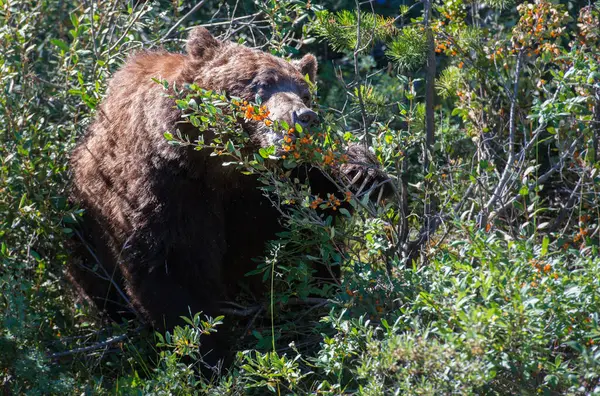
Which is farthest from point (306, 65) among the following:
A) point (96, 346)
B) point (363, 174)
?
point (96, 346)

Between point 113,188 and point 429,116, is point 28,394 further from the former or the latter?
Answer: point 429,116

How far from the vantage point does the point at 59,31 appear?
7.75 meters

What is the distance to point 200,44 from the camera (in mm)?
5695

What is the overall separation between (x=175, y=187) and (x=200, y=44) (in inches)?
40.2

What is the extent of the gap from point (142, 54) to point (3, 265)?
177 centimetres

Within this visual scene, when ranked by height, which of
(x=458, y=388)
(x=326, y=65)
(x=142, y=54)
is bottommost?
(x=326, y=65)

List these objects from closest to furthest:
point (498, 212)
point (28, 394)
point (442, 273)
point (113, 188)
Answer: point (442, 273), point (28, 394), point (498, 212), point (113, 188)

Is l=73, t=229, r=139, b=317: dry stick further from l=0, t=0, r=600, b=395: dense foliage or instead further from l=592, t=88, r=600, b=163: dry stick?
l=592, t=88, r=600, b=163: dry stick

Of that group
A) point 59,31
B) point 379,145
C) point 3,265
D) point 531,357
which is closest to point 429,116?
point 379,145

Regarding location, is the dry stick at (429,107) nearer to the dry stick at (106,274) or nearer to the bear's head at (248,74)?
the bear's head at (248,74)

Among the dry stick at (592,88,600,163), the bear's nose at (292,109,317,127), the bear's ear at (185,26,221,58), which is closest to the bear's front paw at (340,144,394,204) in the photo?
the bear's nose at (292,109,317,127)

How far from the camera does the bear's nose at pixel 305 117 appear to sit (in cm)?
496

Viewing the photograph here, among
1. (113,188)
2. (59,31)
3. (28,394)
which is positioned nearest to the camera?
(28,394)

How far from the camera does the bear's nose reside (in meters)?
4.96
